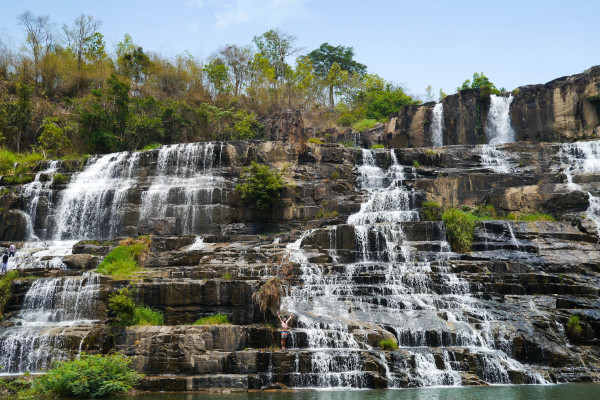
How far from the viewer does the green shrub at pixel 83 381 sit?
1226cm

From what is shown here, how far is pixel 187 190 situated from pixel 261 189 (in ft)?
14.1

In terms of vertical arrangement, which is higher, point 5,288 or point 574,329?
point 5,288

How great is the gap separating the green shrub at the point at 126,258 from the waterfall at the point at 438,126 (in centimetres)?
2432

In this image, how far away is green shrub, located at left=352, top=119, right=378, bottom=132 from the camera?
148 ft

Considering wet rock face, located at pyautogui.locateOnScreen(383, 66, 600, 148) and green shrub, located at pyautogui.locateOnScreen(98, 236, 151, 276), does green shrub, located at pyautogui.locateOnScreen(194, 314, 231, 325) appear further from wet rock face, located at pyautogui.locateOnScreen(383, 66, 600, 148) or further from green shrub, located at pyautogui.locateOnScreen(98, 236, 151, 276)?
wet rock face, located at pyautogui.locateOnScreen(383, 66, 600, 148)

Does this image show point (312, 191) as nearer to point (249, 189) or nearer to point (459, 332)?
point (249, 189)

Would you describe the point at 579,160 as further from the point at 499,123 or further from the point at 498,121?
the point at 498,121

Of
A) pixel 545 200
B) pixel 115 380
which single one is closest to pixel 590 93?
pixel 545 200

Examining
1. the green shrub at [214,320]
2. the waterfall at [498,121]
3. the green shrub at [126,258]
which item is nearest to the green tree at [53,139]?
the green shrub at [126,258]

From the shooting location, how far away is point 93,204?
29.6 meters

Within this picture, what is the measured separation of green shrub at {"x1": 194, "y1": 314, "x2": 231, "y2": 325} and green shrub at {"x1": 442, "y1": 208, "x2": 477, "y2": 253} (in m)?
10.9

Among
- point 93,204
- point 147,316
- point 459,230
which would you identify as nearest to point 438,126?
point 459,230

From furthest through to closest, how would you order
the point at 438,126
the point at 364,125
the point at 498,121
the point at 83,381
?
the point at 364,125
the point at 438,126
the point at 498,121
the point at 83,381

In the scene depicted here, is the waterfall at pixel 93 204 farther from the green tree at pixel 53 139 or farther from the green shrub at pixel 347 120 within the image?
the green shrub at pixel 347 120
